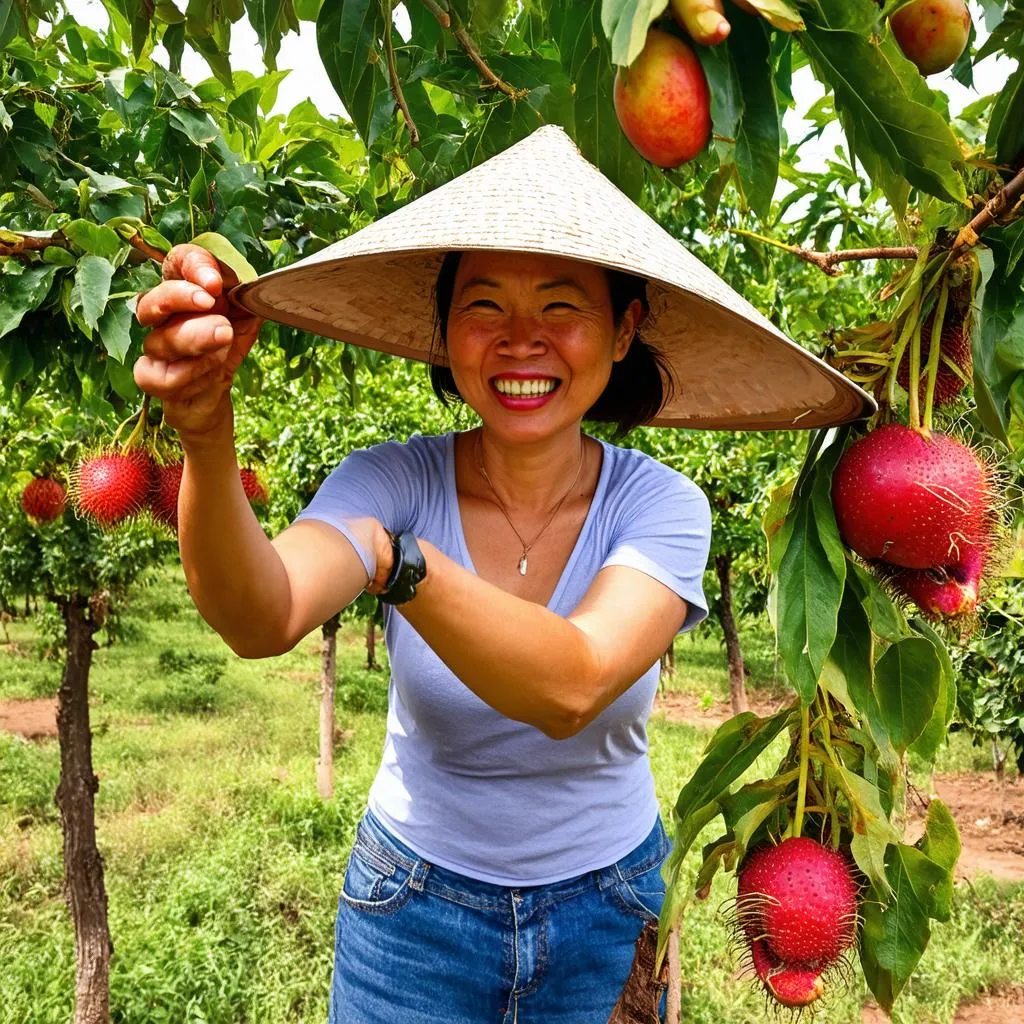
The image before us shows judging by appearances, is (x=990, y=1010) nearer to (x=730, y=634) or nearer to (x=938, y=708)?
(x=938, y=708)

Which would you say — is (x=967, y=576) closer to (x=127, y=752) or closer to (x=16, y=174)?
(x=16, y=174)

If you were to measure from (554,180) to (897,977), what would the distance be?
86 centimetres

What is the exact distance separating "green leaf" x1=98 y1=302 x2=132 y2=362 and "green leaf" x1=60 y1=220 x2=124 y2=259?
0.28 feet

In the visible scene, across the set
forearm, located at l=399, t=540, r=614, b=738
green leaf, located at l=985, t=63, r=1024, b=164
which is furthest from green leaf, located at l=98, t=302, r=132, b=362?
green leaf, located at l=985, t=63, r=1024, b=164

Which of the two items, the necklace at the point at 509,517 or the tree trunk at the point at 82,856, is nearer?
the necklace at the point at 509,517

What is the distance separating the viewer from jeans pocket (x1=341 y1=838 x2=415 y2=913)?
1.51 meters

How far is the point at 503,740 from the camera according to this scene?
1444 millimetres

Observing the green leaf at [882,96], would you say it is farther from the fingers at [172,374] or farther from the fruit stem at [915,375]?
the fingers at [172,374]

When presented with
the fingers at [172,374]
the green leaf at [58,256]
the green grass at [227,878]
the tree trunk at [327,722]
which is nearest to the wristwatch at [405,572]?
the fingers at [172,374]

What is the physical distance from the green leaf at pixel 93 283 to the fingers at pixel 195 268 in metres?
0.80

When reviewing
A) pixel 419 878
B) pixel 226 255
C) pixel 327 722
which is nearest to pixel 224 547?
pixel 226 255

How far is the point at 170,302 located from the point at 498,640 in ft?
1.33

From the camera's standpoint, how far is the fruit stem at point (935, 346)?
2.98 feet

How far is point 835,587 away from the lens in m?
0.90
